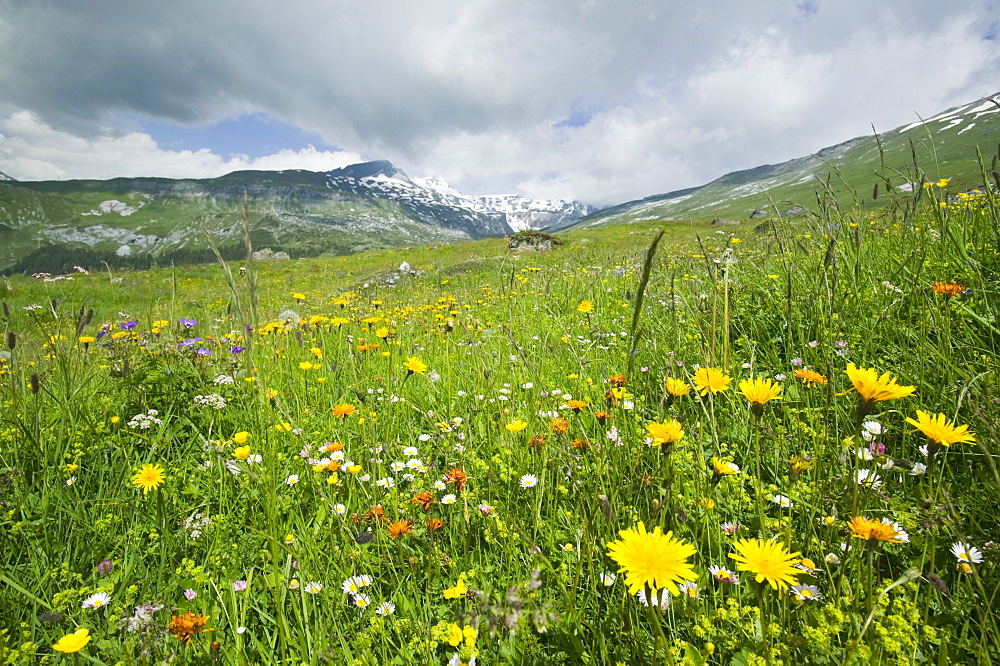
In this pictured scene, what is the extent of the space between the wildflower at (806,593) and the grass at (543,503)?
2 centimetres

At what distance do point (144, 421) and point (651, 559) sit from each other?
2.73 metres

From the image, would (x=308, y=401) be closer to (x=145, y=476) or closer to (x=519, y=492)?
(x=145, y=476)

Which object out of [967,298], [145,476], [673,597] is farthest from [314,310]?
[967,298]

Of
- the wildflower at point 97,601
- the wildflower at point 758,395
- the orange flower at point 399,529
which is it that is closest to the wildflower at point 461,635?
the orange flower at point 399,529

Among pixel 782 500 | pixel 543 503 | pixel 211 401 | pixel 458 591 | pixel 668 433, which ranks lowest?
pixel 543 503

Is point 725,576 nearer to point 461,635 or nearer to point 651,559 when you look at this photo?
point 651,559

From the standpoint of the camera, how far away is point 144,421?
245 cm

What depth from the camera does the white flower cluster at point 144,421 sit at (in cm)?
240

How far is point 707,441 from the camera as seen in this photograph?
2150mm

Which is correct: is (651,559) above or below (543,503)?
above

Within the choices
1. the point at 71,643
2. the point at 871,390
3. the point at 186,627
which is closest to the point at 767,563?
the point at 871,390

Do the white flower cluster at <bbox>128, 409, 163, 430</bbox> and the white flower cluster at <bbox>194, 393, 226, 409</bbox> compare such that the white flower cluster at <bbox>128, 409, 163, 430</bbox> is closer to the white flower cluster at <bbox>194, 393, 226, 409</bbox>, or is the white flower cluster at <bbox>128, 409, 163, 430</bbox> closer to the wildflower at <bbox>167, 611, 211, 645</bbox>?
the white flower cluster at <bbox>194, 393, 226, 409</bbox>

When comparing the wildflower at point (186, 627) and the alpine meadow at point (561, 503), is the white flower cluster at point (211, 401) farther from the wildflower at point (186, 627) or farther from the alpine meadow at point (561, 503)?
the wildflower at point (186, 627)

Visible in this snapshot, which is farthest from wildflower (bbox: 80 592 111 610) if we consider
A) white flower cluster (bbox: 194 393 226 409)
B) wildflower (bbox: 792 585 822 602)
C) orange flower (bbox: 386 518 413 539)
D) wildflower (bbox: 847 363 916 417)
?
wildflower (bbox: 847 363 916 417)
